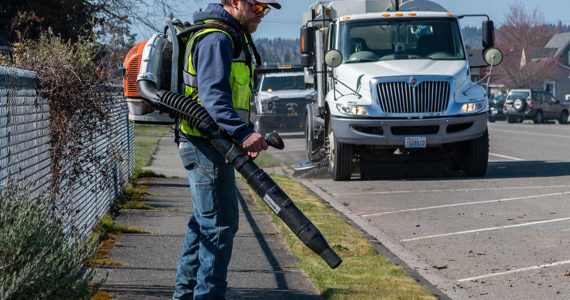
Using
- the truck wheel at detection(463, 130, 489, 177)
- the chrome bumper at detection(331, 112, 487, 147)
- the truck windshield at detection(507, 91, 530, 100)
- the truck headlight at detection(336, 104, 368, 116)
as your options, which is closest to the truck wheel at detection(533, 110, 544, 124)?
the truck windshield at detection(507, 91, 530, 100)

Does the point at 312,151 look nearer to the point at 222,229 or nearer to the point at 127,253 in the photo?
the point at 127,253

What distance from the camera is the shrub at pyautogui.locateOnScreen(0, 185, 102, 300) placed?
141 inches

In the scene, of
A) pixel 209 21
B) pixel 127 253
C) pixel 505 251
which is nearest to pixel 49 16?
pixel 127 253

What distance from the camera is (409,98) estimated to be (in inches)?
510

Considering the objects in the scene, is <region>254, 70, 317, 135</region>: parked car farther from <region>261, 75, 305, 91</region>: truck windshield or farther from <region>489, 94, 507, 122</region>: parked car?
<region>489, 94, 507, 122</region>: parked car

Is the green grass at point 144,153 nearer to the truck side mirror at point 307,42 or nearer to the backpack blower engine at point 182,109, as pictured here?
the truck side mirror at point 307,42

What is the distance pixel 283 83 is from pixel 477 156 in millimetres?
16657

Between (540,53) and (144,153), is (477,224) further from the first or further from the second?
(540,53)

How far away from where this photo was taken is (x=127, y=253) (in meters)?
6.93

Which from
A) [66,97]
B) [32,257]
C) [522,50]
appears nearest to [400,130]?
[66,97]

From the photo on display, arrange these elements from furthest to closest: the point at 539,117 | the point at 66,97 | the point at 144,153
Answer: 1. the point at 539,117
2. the point at 144,153
3. the point at 66,97

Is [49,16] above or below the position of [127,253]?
above

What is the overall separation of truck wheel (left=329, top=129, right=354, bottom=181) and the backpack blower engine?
8.70m

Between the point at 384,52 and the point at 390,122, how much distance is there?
1706mm
